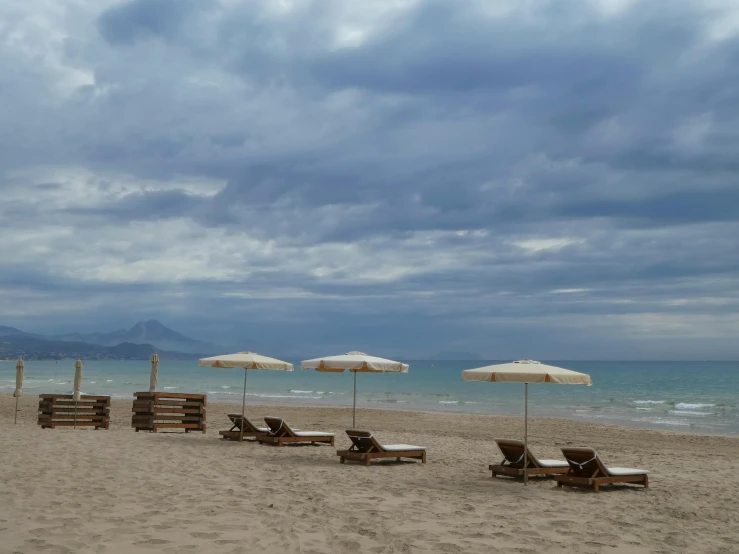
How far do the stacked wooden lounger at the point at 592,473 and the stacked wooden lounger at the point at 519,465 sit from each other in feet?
1.17

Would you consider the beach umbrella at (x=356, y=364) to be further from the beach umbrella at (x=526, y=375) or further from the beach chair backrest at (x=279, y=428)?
the beach umbrella at (x=526, y=375)

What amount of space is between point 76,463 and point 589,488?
6981mm

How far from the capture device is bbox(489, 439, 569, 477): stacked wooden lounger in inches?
409

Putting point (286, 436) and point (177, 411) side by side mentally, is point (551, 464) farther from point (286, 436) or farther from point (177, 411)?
point (177, 411)

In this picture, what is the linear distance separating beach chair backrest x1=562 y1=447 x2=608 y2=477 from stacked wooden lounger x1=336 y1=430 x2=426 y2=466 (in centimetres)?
288

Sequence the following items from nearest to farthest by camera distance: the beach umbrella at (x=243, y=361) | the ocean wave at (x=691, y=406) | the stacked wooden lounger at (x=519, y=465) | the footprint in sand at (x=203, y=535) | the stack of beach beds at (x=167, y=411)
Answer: the footprint in sand at (x=203, y=535), the stacked wooden lounger at (x=519, y=465), the beach umbrella at (x=243, y=361), the stack of beach beds at (x=167, y=411), the ocean wave at (x=691, y=406)

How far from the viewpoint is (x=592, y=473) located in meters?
9.98

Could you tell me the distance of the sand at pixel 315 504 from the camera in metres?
6.55

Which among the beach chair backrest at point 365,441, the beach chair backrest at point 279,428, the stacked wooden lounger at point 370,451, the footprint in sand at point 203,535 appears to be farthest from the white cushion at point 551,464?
the footprint in sand at point 203,535

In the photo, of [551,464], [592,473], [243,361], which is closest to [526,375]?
[592,473]

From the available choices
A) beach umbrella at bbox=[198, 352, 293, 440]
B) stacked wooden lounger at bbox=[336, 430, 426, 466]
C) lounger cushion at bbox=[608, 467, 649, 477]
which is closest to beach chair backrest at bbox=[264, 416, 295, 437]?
beach umbrella at bbox=[198, 352, 293, 440]

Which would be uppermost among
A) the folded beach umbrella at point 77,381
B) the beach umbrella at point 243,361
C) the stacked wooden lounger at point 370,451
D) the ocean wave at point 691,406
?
the beach umbrella at point 243,361

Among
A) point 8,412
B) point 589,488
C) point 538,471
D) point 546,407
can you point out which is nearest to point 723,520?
point 589,488

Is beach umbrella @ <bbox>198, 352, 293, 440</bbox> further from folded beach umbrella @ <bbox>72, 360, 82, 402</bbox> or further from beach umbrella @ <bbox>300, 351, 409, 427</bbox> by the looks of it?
folded beach umbrella @ <bbox>72, 360, 82, 402</bbox>
